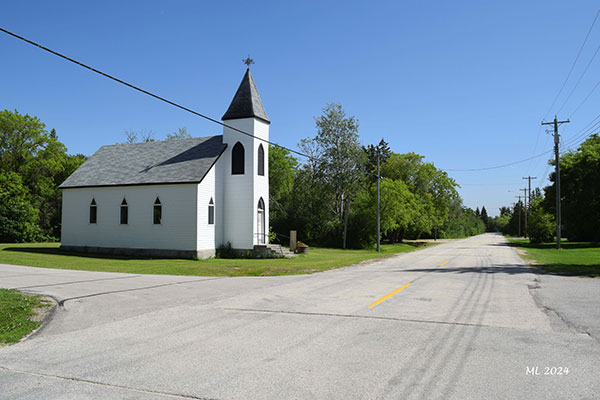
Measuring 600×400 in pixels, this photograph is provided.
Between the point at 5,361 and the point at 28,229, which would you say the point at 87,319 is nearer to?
the point at 5,361

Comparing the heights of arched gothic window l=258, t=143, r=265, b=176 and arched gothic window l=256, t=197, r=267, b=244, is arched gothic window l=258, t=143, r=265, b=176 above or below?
above

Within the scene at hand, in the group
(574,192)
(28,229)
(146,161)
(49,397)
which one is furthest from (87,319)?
(574,192)

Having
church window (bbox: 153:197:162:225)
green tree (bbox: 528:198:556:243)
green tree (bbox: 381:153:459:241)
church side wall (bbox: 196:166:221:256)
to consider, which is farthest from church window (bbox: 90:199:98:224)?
green tree (bbox: 528:198:556:243)

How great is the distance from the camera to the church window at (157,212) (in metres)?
28.3

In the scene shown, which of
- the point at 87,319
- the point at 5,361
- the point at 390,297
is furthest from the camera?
the point at 390,297

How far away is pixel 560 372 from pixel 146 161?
→ 30401 millimetres

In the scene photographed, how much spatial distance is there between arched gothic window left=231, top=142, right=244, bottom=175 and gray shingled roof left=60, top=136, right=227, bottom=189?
2.89 feet

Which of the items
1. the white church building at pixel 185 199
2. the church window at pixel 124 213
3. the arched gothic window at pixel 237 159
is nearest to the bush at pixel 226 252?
the white church building at pixel 185 199

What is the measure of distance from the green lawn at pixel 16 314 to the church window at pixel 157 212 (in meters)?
17.2

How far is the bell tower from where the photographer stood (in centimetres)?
2861

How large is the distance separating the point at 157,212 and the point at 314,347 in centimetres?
2418

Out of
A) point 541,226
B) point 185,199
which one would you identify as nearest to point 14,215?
point 185,199

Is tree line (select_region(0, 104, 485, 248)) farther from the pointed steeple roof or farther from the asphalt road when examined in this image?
the asphalt road

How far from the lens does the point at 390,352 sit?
5977mm
